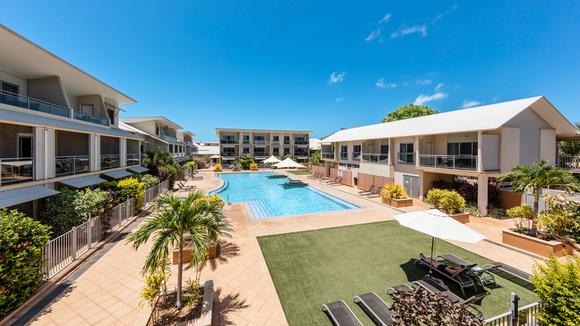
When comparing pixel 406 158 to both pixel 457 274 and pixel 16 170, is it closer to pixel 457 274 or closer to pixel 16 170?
pixel 457 274

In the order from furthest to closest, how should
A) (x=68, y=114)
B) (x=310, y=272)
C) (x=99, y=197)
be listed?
1. (x=68, y=114)
2. (x=99, y=197)
3. (x=310, y=272)

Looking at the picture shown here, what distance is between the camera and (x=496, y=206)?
1525 cm

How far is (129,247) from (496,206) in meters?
22.1

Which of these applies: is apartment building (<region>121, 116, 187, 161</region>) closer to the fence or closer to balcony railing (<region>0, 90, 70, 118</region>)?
balcony railing (<region>0, 90, 70, 118</region>)

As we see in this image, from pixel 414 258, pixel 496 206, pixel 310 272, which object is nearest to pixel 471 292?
pixel 414 258

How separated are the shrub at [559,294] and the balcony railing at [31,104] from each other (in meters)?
19.9

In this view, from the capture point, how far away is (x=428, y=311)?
372 centimetres

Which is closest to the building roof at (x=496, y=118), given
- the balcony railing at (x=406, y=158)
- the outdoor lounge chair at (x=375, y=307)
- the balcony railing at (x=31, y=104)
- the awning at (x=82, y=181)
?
the balcony railing at (x=406, y=158)

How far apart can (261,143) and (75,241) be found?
49314mm

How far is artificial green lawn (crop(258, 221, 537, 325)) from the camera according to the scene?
619 centimetres

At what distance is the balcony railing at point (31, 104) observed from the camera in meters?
10.3

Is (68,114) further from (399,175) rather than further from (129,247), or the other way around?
(399,175)

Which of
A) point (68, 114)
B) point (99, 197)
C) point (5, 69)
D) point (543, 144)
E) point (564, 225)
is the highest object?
point (5, 69)

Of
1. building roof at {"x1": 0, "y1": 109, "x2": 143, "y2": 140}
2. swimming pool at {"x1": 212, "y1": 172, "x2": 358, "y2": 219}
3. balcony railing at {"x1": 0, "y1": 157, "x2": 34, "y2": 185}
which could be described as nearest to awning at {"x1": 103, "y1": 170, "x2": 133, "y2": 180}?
building roof at {"x1": 0, "y1": 109, "x2": 143, "y2": 140}
